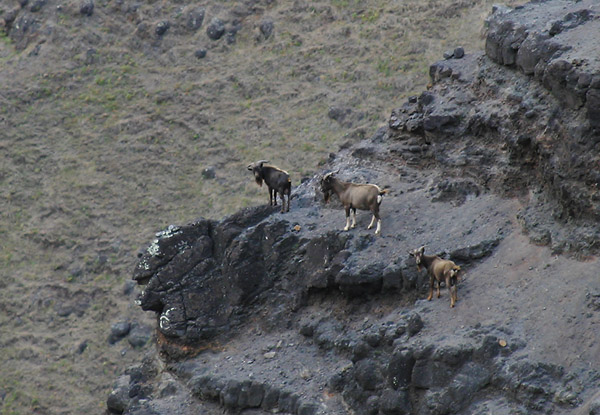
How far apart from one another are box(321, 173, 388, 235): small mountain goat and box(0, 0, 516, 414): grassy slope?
1917 centimetres

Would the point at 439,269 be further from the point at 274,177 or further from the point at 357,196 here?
the point at 274,177

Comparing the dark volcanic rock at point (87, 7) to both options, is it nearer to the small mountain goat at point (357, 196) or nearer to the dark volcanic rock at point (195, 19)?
the dark volcanic rock at point (195, 19)

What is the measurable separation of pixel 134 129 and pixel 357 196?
2957cm

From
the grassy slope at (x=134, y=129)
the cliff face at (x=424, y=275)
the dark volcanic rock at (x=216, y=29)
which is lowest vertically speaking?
the grassy slope at (x=134, y=129)

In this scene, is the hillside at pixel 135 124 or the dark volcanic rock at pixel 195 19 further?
the dark volcanic rock at pixel 195 19

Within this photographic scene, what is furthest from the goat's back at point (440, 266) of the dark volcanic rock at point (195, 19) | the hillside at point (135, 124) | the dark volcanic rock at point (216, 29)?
the dark volcanic rock at point (195, 19)

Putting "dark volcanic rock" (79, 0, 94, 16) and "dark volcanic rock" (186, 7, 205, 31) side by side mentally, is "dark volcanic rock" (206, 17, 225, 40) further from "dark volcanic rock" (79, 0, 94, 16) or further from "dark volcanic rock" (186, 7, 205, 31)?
"dark volcanic rock" (79, 0, 94, 16)

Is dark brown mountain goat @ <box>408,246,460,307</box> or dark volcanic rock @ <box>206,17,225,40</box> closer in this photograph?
dark brown mountain goat @ <box>408,246,460,307</box>

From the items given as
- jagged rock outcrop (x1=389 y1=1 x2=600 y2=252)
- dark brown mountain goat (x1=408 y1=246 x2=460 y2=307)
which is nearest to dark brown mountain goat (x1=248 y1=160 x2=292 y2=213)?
jagged rock outcrop (x1=389 y1=1 x2=600 y2=252)

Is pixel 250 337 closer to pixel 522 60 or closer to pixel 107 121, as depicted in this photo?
pixel 522 60

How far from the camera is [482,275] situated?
2248cm

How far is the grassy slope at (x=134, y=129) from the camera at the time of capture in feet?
148

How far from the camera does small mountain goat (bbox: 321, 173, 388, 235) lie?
25.0m

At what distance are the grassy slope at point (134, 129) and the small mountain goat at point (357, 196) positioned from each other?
19173mm
